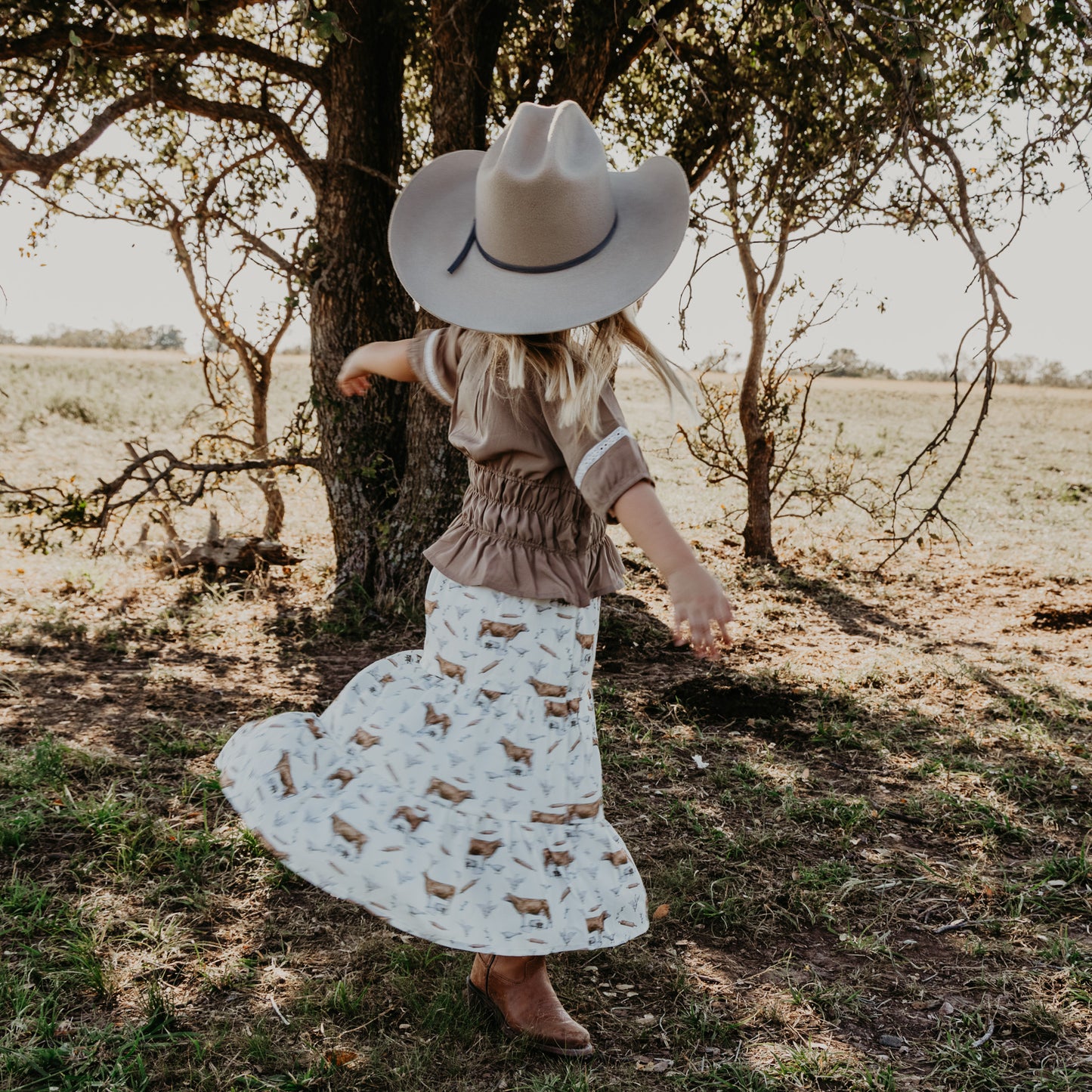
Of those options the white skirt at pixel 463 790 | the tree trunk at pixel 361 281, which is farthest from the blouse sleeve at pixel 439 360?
the tree trunk at pixel 361 281

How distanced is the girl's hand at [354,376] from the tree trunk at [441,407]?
108 inches

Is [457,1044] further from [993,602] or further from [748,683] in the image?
[993,602]

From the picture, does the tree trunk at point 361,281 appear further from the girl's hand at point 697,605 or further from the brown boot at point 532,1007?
the girl's hand at point 697,605

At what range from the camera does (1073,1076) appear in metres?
2.43

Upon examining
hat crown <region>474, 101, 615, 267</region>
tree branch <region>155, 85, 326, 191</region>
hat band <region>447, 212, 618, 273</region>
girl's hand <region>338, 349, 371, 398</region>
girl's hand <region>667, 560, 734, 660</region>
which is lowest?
girl's hand <region>667, 560, 734, 660</region>

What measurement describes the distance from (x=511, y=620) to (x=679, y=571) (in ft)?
1.51

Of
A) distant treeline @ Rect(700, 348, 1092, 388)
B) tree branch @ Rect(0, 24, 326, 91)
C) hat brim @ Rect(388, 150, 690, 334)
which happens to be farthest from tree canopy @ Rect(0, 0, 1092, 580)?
distant treeline @ Rect(700, 348, 1092, 388)

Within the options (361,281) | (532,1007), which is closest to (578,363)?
(532,1007)

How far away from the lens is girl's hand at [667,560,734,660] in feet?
6.25

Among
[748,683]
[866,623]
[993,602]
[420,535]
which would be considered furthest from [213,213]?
[993,602]

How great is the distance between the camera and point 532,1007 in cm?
247

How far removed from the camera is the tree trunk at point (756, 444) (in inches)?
301

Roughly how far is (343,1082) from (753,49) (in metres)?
5.56

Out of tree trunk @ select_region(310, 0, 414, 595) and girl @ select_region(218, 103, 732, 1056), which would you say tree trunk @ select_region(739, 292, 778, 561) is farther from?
girl @ select_region(218, 103, 732, 1056)
